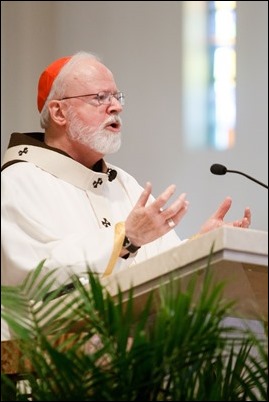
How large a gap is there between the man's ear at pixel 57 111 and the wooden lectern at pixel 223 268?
2.22m

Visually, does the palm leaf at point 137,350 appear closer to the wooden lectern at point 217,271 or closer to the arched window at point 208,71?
the wooden lectern at point 217,271

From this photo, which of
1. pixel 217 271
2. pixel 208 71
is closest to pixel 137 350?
pixel 217 271

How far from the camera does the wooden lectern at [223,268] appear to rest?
413cm

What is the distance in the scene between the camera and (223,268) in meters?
→ 4.26

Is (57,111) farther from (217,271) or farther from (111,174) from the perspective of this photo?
(217,271)

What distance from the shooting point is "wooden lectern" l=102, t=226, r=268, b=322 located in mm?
4133

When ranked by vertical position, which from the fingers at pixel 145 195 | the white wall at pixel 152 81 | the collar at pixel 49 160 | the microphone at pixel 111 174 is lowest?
the white wall at pixel 152 81

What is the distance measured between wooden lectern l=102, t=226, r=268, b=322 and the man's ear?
7.29 feet

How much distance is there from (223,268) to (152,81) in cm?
1004

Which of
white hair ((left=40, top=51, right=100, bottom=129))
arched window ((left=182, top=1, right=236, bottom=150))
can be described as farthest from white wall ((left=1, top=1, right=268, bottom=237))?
white hair ((left=40, top=51, right=100, bottom=129))

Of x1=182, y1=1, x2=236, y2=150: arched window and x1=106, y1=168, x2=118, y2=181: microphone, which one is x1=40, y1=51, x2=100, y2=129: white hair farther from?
x1=182, y1=1, x2=236, y2=150: arched window

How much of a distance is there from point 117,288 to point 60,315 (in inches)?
8.1

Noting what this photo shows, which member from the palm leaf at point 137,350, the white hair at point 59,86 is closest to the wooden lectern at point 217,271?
the palm leaf at point 137,350

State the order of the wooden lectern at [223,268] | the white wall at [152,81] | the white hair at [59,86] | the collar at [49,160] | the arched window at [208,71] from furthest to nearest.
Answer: the arched window at [208,71]
the white wall at [152,81]
the white hair at [59,86]
the collar at [49,160]
the wooden lectern at [223,268]
